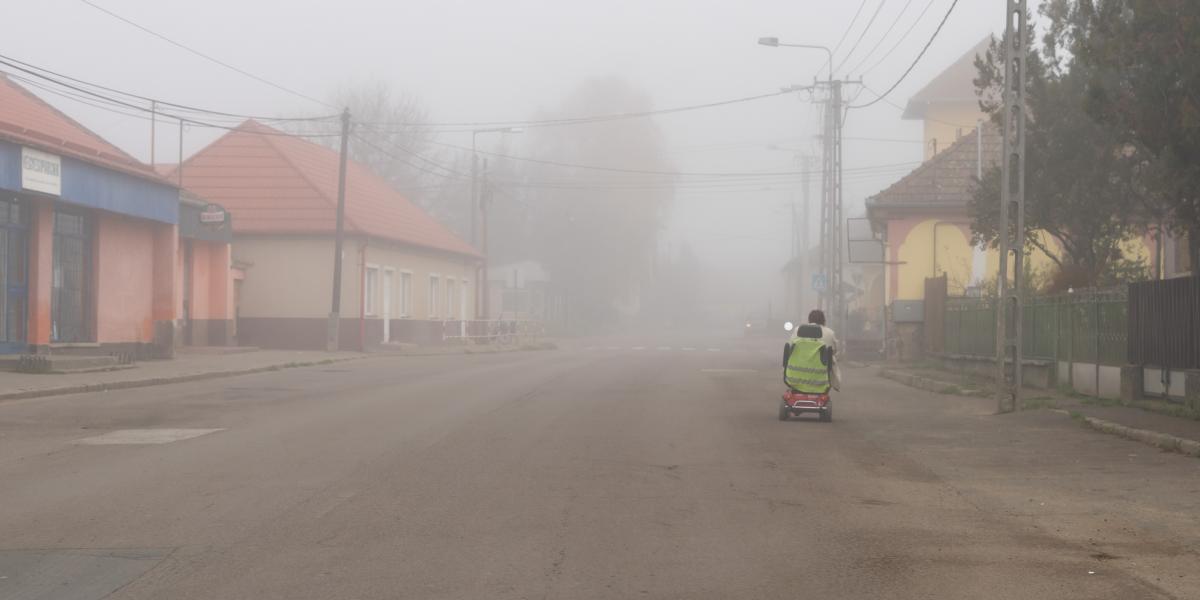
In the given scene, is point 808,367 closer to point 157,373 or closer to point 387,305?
point 157,373

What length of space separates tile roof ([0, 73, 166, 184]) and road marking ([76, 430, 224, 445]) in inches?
438

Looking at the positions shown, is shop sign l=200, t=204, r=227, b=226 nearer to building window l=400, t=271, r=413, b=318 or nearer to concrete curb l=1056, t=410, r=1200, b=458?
building window l=400, t=271, r=413, b=318

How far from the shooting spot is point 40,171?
23656mm

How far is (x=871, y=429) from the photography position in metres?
15.2

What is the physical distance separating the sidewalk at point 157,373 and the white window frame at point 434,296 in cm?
1624

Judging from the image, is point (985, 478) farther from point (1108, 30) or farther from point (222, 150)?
point (222, 150)

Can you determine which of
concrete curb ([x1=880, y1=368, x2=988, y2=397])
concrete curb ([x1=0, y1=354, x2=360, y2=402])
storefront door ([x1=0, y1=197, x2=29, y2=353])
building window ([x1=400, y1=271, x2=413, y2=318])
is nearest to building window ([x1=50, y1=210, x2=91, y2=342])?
storefront door ([x1=0, y1=197, x2=29, y2=353])

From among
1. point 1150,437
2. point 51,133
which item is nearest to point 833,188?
point 51,133

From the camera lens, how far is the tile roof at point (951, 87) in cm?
6172

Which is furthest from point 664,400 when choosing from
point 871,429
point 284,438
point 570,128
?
point 570,128

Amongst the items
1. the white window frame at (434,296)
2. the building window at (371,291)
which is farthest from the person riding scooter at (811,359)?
the white window frame at (434,296)

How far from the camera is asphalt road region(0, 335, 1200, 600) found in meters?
6.64

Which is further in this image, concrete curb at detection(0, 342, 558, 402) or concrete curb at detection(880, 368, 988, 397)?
concrete curb at detection(880, 368, 988, 397)

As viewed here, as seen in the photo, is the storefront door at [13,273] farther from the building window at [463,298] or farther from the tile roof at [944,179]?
the building window at [463,298]
